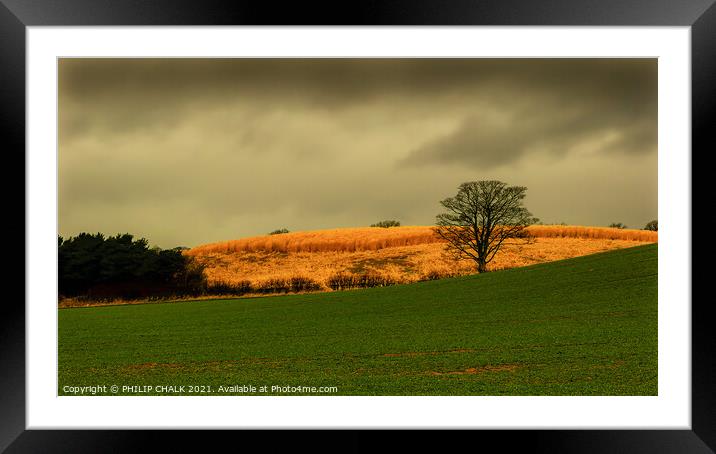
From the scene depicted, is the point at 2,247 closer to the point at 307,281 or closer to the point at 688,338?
the point at 688,338

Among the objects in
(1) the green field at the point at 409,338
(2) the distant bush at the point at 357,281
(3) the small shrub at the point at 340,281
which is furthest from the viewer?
(2) the distant bush at the point at 357,281

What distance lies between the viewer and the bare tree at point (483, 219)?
25438 millimetres

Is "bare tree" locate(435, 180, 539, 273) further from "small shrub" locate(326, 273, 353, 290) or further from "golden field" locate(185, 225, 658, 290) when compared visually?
"small shrub" locate(326, 273, 353, 290)

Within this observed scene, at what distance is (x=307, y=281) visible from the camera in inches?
947

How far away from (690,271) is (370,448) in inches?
98.6

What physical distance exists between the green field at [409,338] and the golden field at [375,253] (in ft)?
11.3

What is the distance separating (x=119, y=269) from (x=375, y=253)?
41.8 feet

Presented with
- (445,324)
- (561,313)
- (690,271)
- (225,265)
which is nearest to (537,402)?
(690,271)

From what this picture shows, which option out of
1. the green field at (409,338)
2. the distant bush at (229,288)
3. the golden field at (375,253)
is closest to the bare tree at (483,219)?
the golden field at (375,253)

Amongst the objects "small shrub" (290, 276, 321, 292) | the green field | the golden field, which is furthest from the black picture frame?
the golden field

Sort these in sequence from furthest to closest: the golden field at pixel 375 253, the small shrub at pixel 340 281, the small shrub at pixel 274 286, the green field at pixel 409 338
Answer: the golden field at pixel 375 253
the small shrub at pixel 340 281
the small shrub at pixel 274 286
the green field at pixel 409 338
